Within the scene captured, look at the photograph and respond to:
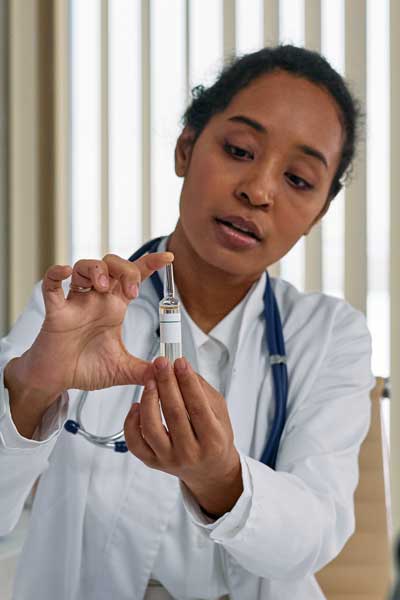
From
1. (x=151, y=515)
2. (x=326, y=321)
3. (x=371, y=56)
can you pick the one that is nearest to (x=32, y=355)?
(x=151, y=515)

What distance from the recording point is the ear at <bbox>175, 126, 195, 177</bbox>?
4.97 ft

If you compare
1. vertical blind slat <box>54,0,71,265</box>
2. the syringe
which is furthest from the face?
vertical blind slat <box>54,0,71,265</box>

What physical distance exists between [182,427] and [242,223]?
1.65ft

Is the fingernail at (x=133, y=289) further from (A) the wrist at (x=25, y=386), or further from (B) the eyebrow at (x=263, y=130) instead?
(B) the eyebrow at (x=263, y=130)

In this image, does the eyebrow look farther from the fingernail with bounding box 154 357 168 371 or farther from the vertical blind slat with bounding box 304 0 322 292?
the vertical blind slat with bounding box 304 0 322 292

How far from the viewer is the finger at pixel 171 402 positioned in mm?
938

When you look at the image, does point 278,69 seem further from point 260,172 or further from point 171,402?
point 171,402

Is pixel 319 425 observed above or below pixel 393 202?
below

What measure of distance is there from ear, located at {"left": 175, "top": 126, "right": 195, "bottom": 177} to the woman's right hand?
563 millimetres

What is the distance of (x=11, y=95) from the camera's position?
7.94 feet

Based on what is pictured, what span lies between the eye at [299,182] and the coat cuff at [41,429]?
0.61 m

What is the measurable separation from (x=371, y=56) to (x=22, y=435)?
155 cm

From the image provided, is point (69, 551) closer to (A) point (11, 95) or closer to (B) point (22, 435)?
(B) point (22, 435)

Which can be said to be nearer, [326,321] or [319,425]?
[319,425]
